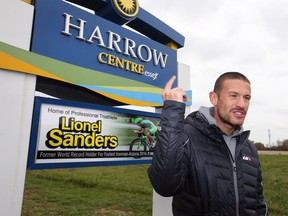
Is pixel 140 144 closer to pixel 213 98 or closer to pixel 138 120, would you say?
pixel 138 120

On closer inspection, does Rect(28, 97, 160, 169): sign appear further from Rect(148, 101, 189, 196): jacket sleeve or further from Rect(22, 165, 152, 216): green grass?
Rect(22, 165, 152, 216): green grass

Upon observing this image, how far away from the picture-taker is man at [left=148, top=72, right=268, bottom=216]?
171 cm

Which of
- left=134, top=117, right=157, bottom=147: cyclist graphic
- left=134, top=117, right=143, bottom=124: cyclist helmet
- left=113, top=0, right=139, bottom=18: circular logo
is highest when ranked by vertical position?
left=113, top=0, right=139, bottom=18: circular logo

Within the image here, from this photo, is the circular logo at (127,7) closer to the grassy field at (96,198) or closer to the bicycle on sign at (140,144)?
the bicycle on sign at (140,144)

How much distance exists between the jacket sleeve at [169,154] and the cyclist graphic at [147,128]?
97.0 inches

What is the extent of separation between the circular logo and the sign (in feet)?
5.26

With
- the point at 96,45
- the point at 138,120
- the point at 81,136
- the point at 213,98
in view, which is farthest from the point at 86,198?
the point at 213,98

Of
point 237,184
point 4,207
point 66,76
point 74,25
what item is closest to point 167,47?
point 74,25

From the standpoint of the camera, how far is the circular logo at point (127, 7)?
13.0 feet

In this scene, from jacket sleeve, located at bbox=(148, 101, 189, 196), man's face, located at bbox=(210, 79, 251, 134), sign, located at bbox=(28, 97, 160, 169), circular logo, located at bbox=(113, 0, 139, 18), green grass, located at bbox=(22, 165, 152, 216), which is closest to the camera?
jacket sleeve, located at bbox=(148, 101, 189, 196)

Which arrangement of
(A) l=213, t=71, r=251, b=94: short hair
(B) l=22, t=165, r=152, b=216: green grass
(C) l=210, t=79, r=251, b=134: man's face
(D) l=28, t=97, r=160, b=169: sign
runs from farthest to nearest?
(B) l=22, t=165, r=152, b=216: green grass < (D) l=28, t=97, r=160, b=169: sign < (A) l=213, t=71, r=251, b=94: short hair < (C) l=210, t=79, r=251, b=134: man's face

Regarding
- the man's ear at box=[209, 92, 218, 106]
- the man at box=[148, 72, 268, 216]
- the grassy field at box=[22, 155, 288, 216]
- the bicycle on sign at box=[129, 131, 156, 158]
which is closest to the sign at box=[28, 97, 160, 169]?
the bicycle on sign at box=[129, 131, 156, 158]

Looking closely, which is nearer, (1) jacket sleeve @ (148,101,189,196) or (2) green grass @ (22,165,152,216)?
(1) jacket sleeve @ (148,101,189,196)

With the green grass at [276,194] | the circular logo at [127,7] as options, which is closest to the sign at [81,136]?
the circular logo at [127,7]
